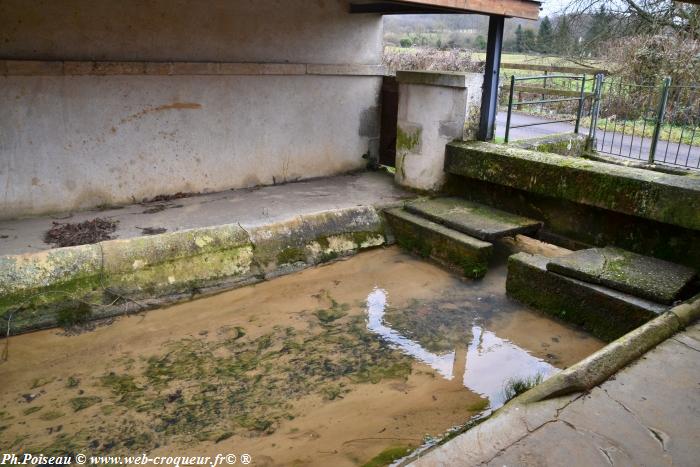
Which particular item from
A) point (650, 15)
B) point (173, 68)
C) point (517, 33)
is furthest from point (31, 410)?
point (517, 33)

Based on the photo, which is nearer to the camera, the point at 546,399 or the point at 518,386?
the point at 546,399

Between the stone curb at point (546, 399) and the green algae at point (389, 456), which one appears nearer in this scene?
the stone curb at point (546, 399)

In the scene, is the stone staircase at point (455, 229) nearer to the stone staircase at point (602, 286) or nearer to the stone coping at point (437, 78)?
the stone staircase at point (602, 286)

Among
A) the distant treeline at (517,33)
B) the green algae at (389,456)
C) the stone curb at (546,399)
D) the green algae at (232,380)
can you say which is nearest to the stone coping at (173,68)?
the green algae at (232,380)

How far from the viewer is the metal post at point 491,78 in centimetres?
607

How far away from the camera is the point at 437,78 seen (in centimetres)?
619

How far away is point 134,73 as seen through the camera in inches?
225

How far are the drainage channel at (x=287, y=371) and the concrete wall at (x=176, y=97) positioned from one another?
2.04 metres

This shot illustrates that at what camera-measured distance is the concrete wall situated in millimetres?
5262

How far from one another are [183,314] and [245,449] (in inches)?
73.2

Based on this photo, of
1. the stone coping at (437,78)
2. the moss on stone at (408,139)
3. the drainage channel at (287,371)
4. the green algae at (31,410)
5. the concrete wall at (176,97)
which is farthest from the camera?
the moss on stone at (408,139)

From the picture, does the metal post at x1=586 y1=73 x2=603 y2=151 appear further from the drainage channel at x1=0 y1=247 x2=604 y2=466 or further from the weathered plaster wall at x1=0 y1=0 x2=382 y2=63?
the drainage channel at x1=0 y1=247 x2=604 y2=466

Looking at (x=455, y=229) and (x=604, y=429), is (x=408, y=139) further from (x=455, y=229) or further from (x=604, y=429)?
(x=604, y=429)

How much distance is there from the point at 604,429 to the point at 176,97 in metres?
5.39
